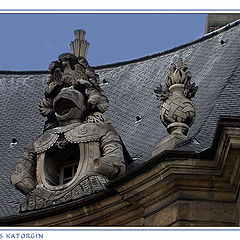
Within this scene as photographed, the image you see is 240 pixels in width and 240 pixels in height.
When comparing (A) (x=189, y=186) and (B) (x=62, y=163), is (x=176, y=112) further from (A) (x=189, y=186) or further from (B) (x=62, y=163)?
(B) (x=62, y=163)

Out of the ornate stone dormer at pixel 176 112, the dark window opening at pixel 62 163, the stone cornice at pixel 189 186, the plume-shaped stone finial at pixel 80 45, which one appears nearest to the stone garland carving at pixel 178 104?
the ornate stone dormer at pixel 176 112

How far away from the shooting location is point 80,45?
757 inches

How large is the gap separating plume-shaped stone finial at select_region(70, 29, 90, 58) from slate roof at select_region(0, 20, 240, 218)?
5.69ft

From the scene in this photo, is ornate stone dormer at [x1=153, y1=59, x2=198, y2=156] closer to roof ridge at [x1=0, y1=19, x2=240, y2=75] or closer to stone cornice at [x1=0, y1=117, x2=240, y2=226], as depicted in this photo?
stone cornice at [x1=0, y1=117, x2=240, y2=226]

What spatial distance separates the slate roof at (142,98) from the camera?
57.2 feet

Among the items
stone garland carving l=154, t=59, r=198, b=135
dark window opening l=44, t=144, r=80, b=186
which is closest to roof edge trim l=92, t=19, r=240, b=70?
stone garland carving l=154, t=59, r=198, b=135

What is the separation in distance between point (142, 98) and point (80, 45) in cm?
255

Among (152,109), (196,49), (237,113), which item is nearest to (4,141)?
(152,109)

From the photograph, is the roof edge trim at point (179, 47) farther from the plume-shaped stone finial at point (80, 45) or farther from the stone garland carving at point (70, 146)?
the stone garland carving at point (70, 146)

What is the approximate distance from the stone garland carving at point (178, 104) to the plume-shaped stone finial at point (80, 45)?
2.90 metres

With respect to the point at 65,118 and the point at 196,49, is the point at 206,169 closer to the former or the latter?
the point at 65,118

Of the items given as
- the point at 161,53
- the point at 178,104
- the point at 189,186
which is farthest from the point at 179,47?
the point at 189,186

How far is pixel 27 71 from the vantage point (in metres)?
24.5

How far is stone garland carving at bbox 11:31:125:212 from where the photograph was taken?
16516 millimetres
